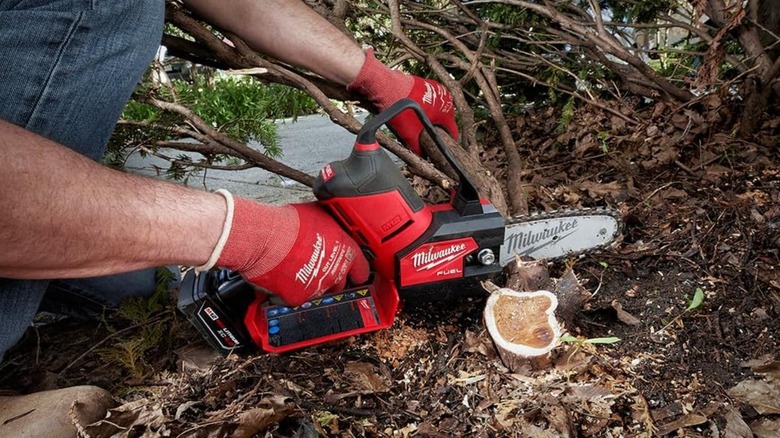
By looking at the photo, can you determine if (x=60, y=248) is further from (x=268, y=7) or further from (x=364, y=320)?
(x=268, y=7)

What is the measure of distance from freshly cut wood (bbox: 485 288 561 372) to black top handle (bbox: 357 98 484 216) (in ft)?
0.92

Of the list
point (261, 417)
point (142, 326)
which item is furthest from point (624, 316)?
point (142, 326)

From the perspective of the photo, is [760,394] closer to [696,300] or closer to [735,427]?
[735,427]

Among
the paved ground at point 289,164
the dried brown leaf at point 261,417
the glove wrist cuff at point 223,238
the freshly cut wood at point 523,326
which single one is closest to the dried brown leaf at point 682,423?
Answer: the freshly cut wood at point 523,326

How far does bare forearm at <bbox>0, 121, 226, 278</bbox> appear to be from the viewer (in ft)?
3.78

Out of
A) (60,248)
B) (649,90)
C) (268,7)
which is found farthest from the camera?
(649,90)

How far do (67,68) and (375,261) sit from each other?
1.03m

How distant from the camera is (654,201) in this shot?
2.19 meters

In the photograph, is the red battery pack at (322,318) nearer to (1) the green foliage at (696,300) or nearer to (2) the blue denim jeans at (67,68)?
(2) the blue denim jeans at (67,68)

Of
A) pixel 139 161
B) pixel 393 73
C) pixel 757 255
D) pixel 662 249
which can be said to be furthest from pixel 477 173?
pixel 139 161

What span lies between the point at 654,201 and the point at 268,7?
1.72 meters

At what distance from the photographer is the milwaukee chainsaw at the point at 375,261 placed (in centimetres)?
159

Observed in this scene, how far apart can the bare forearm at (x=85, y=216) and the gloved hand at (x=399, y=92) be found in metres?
0.81

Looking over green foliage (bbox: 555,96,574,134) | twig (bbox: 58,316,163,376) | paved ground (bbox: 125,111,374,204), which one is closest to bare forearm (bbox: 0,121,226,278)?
twig (bbox: 58,316,163,376)
